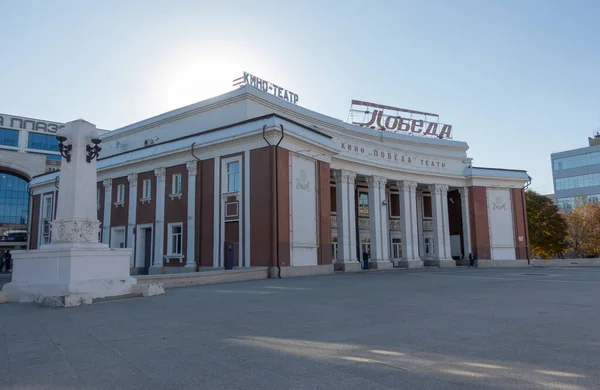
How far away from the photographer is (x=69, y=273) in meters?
11.1

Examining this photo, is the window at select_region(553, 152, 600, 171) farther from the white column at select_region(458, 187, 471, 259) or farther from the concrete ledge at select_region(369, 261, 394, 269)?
Result: the concrete ledge at select_region(369, 261, 394, 269)

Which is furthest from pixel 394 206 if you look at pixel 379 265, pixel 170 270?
pixel 170 270

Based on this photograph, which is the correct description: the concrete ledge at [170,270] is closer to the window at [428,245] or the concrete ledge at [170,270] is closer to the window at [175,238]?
the window at [175,238]

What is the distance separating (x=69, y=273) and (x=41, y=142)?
207 feet

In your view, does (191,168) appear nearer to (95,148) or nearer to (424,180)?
(95,148)

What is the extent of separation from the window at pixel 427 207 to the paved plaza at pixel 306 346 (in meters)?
29.9

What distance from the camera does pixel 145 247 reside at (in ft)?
93.3

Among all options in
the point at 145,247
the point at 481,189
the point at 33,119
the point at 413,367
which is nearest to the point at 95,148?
the point at 413,367

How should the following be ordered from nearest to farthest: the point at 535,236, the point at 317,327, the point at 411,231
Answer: the point at 317,327 → the point at 411,231 → the point at 535,236

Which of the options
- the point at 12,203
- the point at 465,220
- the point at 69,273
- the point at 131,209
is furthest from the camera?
the point at 12,203

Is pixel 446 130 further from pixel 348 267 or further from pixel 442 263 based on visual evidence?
pixel 348 267

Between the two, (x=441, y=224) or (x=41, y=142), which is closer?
(x=441, y=224)

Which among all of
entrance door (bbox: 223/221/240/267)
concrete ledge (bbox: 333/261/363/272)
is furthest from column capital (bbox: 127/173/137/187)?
concrete ledge (bbox: 333/261/363/272)

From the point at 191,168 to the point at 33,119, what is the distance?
51773mm
